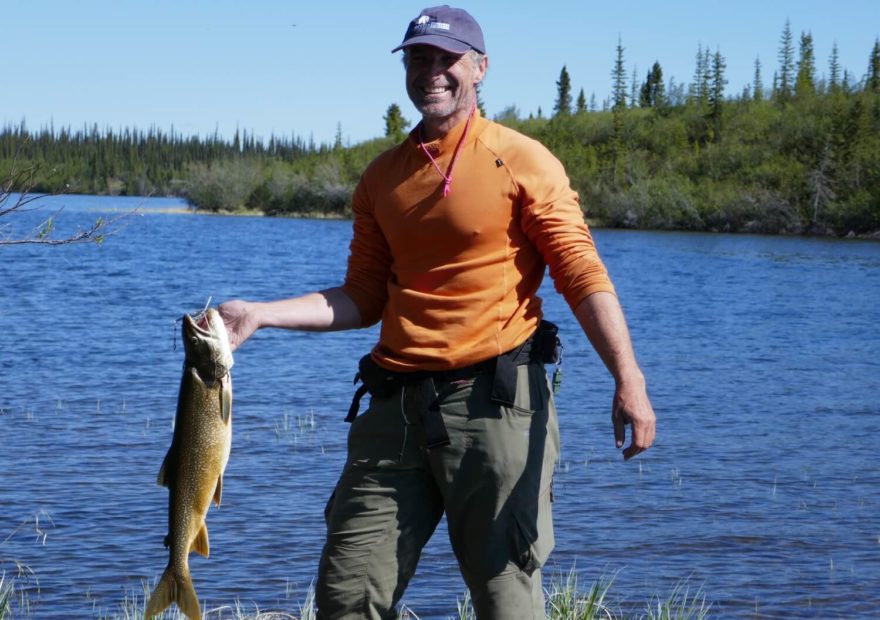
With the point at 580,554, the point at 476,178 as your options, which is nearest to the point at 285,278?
the point at 580,554

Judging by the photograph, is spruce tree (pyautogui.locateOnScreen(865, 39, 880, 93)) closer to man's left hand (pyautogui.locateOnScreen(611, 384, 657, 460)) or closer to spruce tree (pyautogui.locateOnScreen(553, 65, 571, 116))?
spruce tree (pyautogui.locateOnScreen(553, 65, 571, 116))

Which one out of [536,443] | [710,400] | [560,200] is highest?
[560,200]

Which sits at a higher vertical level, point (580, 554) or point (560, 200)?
point (560, 200)

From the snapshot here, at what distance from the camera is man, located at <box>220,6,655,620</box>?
377cm

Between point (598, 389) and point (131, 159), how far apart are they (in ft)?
570

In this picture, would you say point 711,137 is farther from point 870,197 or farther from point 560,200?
point 560,200

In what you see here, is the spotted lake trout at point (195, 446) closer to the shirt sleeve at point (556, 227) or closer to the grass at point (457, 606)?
the grass at point (457, 606)

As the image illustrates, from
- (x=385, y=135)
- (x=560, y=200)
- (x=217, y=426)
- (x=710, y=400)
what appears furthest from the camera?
(x=385, y=135)

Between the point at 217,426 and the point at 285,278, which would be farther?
the point at 285,278

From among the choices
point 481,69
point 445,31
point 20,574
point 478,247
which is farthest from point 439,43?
point 20,574

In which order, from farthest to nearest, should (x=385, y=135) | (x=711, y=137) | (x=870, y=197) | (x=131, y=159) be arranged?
(x=131, y=159) < (x=385, y=135) < (x=711, y=137) < (x=870, y=197)

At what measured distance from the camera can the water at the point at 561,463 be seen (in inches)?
341

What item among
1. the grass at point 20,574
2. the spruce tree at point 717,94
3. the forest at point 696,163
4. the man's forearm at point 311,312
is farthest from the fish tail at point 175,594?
the spruce tree at point 717,94

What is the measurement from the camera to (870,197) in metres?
70.9
